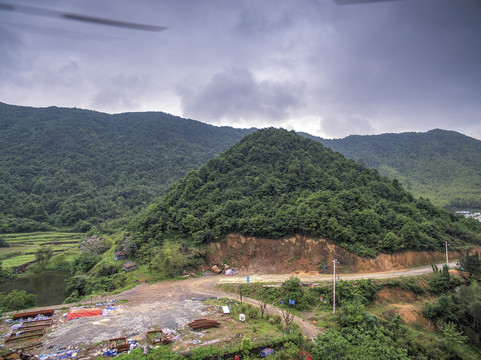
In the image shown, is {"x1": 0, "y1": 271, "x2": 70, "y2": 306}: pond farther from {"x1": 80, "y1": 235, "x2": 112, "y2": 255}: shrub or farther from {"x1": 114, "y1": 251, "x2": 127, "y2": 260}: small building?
{"x1": 114, "y1": 251, "x2": 127, "y2": 260}: small building

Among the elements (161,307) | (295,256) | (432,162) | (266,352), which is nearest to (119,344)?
(161,307)

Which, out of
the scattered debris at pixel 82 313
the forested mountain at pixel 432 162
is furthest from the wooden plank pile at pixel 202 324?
the forested mountain at pixel 432 162

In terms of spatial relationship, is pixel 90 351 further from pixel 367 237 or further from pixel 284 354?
pixel 367 237

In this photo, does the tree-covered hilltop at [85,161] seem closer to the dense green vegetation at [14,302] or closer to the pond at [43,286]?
the pond at [43,286]

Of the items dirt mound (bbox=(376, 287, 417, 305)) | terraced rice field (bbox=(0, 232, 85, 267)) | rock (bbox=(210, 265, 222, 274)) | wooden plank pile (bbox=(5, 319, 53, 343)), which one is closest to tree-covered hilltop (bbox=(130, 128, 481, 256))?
rock (bbox=(210, 265, 222, 274))

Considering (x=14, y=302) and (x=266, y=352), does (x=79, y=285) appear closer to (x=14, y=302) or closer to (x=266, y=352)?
(x=14, y=302)

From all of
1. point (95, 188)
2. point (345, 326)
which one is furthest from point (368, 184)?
point (95, 188)
